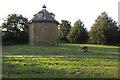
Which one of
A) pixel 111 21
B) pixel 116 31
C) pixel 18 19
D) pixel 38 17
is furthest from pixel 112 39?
pixel 18 19

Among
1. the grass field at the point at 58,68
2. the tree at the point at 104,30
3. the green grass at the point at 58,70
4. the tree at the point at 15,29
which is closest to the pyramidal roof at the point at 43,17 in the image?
the tree at the point at 15,29

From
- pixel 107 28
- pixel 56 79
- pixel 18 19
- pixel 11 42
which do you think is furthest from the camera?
pixel 107 28

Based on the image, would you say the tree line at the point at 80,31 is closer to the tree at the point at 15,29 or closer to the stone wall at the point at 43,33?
the tree at the point at 15,29

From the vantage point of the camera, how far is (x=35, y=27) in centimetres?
3206

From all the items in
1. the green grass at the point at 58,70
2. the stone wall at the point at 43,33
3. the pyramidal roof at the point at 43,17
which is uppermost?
the pyramidal roof at the point at 43,17

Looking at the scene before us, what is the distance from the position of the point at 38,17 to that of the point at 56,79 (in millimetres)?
Answer: 27694

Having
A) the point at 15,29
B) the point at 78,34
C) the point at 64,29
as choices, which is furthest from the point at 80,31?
the point at 15,29

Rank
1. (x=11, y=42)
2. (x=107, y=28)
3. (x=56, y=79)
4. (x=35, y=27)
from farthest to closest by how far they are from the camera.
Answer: (x=107, y=28), (x=11, y=42), (x=35, y=27), (x=56, y=79)

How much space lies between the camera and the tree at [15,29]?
3901cm

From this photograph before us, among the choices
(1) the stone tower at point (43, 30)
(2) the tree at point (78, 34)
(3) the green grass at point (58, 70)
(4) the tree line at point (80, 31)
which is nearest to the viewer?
(3) the green grass at point (58, 70)

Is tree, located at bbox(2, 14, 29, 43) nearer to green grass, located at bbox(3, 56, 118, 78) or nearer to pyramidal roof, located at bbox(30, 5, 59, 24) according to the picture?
pyramidal roof, located at bbox(30, 5, 59, 24)

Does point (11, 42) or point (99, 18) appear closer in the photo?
point (11, 42)

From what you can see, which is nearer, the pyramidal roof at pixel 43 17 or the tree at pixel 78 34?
the pyramidal roof at pixel 43 17

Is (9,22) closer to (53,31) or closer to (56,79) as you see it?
(53,31)
